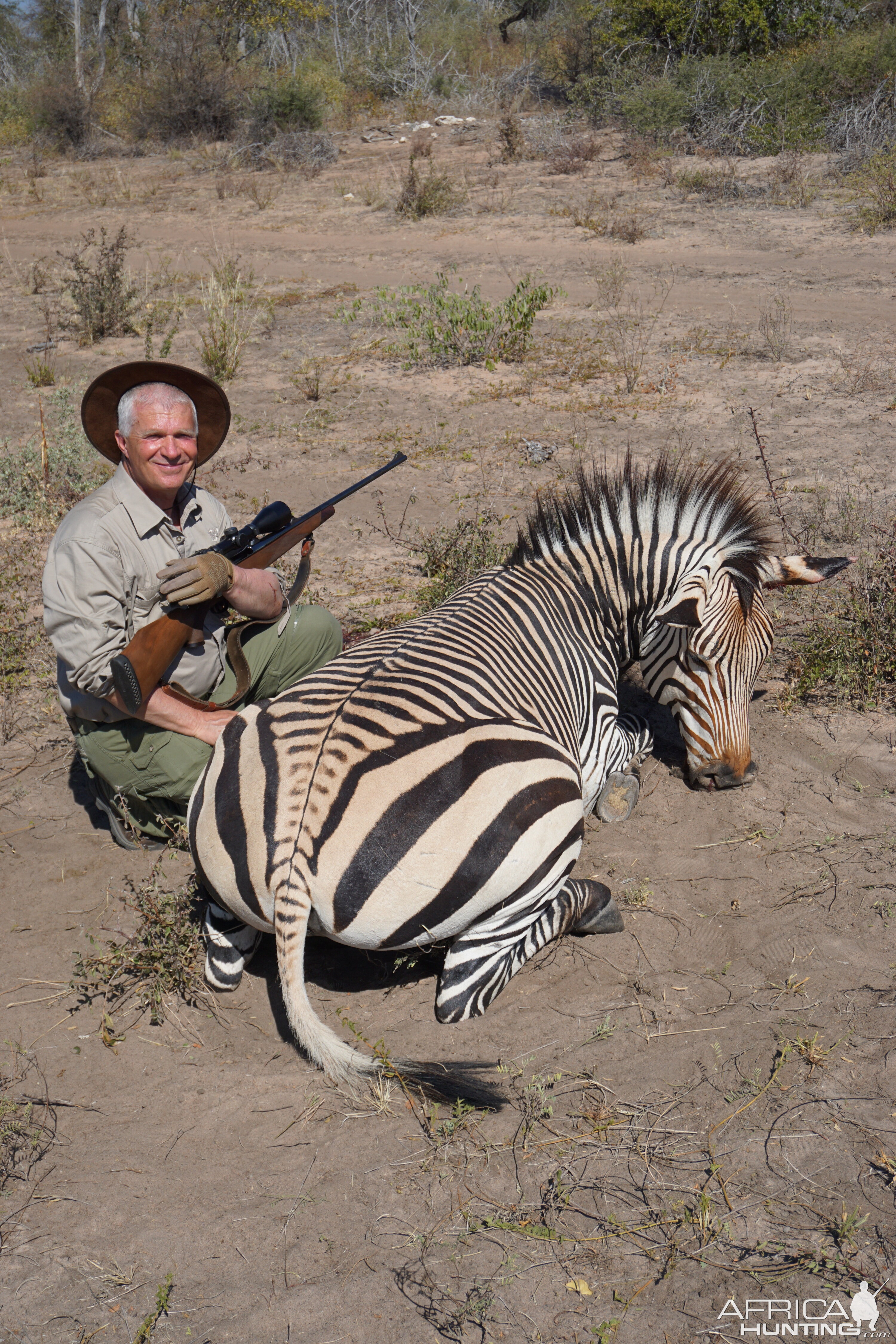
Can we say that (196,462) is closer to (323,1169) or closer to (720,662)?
(720,662)

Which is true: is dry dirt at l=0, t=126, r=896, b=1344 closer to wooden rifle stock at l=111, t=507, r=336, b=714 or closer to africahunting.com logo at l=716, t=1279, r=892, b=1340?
africahunting.com logo at l=716, t=1279, r=892, b=1340

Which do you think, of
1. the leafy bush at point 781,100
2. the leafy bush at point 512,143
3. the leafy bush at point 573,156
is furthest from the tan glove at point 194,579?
the leafy bush at point 512,143

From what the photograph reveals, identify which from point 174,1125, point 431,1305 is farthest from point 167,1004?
point 431,1305

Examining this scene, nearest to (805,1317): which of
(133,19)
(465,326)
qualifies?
(465,326)

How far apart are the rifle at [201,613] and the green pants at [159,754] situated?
0.54 feet

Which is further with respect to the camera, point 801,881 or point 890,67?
point 890,67

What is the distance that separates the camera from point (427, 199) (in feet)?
48.2

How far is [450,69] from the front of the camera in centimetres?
2770

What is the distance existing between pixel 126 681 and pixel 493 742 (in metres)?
1.30

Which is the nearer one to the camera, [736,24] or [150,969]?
[150,969]

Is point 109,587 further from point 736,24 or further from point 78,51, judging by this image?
point 78,51

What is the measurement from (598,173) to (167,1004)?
1593 cm

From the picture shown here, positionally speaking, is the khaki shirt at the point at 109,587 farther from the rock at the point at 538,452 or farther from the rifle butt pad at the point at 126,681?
the rock at the point at 538,452

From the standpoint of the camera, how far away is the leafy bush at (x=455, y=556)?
18.4 feet
